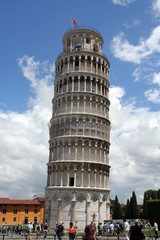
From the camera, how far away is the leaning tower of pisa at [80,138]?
3825 centimetres

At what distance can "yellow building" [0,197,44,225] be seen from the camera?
6794cm

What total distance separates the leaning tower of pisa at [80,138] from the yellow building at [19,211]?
32273 millimetres

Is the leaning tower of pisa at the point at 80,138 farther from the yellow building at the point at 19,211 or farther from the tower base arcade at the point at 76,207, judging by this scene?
the yellow building at the point at 19,211

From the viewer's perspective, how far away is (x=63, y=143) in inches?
1615

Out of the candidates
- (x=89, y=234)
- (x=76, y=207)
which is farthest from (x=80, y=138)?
(x=89, y=234)

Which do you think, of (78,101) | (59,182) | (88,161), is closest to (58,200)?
(59,182)

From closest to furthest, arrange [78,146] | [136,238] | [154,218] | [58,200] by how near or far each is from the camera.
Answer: [136,238] → [58,200] → [78,146] → [154,218]

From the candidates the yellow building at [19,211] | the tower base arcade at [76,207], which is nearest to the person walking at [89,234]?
the tower base arcade at [76,207]

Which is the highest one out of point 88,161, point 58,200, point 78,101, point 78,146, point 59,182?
point 78,101

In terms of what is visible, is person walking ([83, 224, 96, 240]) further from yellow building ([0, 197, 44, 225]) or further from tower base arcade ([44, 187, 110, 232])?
yellow building ([0, 197, 44, 225])

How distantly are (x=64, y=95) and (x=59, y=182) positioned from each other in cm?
1518

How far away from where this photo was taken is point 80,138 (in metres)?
40.6

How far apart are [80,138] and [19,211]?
135 ft

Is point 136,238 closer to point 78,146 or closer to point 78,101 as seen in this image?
point 78,146
